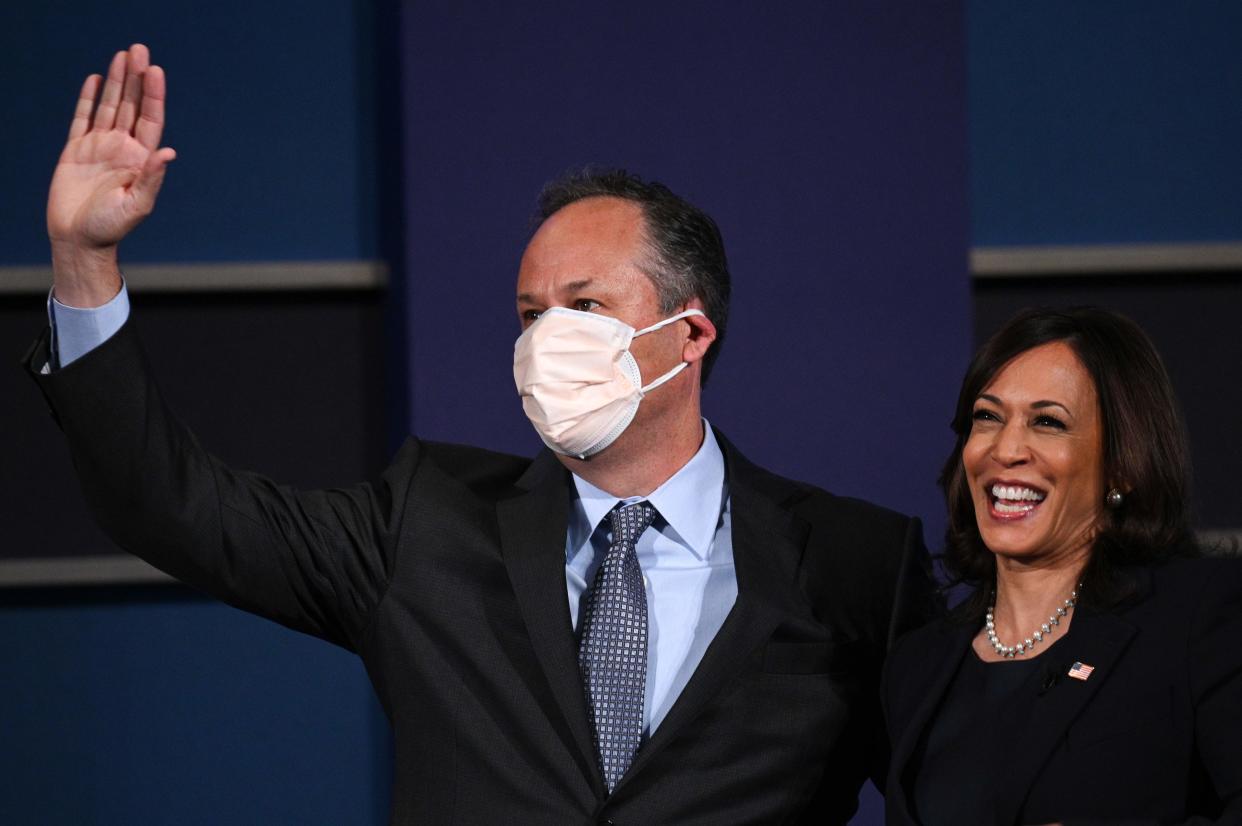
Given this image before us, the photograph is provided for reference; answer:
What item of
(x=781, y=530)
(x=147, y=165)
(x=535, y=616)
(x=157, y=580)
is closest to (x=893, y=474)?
(x=781, y=530)

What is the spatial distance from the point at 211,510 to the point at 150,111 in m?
0.50

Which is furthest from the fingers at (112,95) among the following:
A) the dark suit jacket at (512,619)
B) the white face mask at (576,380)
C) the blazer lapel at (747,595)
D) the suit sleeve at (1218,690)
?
the suit sleeve at (1218,690)

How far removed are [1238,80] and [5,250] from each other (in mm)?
2652

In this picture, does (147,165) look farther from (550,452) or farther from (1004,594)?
(1004,594)

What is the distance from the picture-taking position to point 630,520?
Result: 2105mm

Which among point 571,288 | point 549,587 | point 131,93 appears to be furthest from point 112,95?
point 549,587

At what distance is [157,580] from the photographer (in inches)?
120

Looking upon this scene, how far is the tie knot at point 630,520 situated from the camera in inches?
82.4

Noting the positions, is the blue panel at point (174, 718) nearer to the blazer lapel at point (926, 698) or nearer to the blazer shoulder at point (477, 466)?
the blazer shoulder at point (477, 466)

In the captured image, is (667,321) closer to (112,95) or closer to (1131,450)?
(1131,450)

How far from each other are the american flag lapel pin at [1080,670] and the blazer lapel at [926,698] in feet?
0.61

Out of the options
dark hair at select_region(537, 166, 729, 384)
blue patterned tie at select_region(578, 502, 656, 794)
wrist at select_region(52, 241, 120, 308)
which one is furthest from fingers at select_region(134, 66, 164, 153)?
blue patterned tie at select_region(578, 502, 656, 794)

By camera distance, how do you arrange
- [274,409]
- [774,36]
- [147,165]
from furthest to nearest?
[274,409] → [774,36] → [147,165]

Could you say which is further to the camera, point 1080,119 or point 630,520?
point 1080,119
